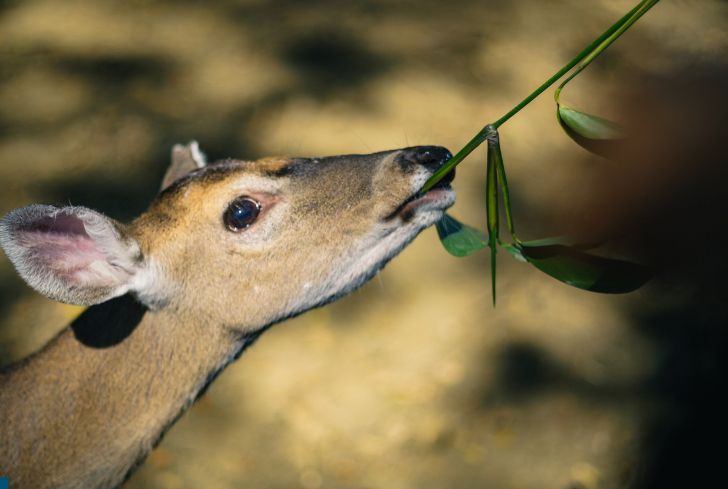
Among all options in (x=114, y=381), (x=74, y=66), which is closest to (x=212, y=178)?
(x=114, y=381)

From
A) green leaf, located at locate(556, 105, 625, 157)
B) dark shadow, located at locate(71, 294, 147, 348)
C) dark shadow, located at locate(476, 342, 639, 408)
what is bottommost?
dark shadow, located at locate(476, 342, 639, 408)

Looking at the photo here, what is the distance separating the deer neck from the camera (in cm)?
268

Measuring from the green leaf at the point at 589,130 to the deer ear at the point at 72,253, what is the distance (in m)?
1.36

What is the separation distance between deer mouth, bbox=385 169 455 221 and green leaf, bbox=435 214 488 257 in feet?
0.27

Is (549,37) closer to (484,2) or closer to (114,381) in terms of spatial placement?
(484,2)

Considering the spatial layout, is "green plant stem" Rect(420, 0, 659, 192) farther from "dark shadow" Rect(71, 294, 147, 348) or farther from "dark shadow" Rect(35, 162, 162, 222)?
"dark shadow" Rect(35, 162, 162, 222)

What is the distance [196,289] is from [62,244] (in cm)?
43

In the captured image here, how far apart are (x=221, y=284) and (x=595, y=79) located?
3.47 m

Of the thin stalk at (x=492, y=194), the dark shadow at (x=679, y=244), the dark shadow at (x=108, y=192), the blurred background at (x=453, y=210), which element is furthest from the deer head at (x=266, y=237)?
the dark shadow at (x=108, y=192)

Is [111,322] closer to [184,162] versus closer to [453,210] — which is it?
[184,162]

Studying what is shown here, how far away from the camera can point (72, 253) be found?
8.31 ft

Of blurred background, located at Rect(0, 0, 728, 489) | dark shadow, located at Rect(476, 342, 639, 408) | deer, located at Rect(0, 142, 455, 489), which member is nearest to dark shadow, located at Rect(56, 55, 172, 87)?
blurred background, located at Rect(0, 0, 728, 489)

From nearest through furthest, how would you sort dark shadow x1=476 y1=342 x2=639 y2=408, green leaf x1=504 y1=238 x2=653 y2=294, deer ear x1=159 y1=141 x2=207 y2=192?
green leaf x1=504 y1=238 x2=653 y2=294 < deer ear x1=159 y1=141 x2=207 y2=192 < dark shadow x1=476 y1=342 x2=639 y2=408

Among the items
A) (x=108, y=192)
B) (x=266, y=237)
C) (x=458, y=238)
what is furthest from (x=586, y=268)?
(x=108, y=192)
